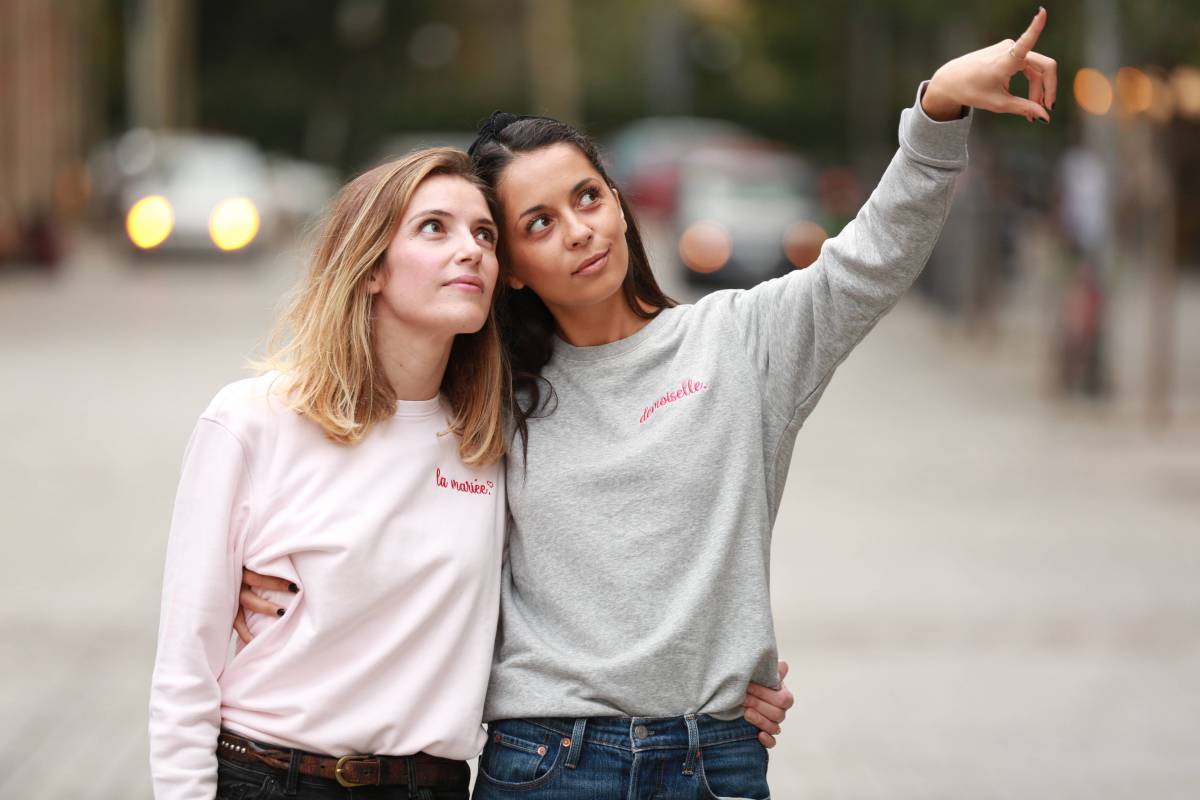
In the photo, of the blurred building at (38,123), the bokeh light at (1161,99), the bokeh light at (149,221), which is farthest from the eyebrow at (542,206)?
the bokeh light at (149,221)

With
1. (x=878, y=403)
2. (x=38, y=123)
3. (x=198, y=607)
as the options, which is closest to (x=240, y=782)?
(x=198, y=607)

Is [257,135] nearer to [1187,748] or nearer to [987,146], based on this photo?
[987,146]

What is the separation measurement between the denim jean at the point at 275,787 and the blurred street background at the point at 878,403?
98 centimetres

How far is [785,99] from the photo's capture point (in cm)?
4934

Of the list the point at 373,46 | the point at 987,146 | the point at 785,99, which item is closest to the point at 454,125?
the point at 373,46

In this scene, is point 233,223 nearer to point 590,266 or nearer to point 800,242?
point 800,242

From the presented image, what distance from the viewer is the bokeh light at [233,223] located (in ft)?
85.9

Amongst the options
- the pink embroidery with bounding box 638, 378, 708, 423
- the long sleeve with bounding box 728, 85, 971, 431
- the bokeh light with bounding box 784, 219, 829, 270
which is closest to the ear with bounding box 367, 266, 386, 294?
the pink embroidery with bounding box 638, 378, 708, 423

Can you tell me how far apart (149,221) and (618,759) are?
24234 mm

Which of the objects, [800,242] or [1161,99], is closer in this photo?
[1161,99]

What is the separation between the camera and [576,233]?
2.84 metres

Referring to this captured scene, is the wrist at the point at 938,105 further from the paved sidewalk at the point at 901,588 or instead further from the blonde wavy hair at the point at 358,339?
the paved sidewalk at the point at 901,588

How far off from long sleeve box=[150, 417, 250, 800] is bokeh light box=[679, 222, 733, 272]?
20465mm

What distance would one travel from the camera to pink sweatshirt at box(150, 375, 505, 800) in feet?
8.91
